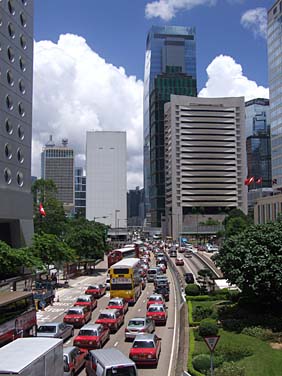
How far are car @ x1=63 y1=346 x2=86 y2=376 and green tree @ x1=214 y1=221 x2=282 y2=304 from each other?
39.1 ft

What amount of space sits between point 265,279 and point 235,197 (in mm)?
164067

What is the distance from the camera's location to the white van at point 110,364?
1741 cm

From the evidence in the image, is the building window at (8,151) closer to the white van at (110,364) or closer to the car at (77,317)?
the car at (77,317)

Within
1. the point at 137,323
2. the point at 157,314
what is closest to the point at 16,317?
the point at 137,323

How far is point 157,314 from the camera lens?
32.8 meters

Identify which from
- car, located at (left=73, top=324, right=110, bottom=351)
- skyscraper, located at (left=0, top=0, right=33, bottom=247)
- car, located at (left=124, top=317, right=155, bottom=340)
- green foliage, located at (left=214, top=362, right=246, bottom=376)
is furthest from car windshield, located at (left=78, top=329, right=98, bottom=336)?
skyscraper, located at (left=0, top=0, right=33, bottom=247)

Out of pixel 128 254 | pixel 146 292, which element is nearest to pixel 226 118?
pixel 128 254

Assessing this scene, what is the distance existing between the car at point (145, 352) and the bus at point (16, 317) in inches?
227

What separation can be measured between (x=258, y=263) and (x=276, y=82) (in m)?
93.1

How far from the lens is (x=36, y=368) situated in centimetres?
1436

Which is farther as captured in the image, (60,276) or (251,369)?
(60,276)

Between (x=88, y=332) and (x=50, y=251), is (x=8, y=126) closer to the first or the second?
(x=50, y=251)

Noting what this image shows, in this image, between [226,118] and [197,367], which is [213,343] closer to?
[197,367]

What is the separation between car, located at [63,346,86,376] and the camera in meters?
19.6
